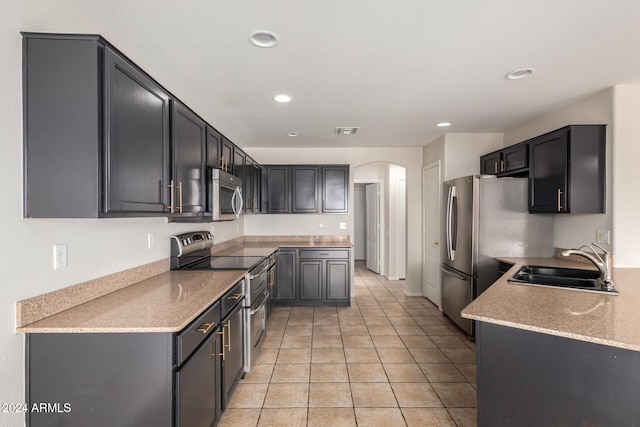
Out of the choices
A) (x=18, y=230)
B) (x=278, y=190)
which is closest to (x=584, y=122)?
(x=278, y=190)

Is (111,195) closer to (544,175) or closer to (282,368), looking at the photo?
(282,368)

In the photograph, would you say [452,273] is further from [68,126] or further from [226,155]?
[68,126]

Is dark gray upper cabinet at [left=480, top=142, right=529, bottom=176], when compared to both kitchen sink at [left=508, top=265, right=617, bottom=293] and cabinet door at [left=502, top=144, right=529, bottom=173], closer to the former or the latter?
cabinet door at [left=502, top=144, right=529, bottom=173]

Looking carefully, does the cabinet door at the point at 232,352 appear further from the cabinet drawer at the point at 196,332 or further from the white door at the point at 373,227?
the white door at the point at 373,227

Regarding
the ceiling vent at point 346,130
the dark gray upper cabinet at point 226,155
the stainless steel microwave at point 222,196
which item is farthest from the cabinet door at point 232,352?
the ceiling vent at point 346,130

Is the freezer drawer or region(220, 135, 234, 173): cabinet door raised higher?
region(220, 135, 234, 173): cabinet door

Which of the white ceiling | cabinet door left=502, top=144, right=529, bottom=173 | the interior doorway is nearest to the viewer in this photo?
the white ceiling

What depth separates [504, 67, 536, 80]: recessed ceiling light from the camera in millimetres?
2342

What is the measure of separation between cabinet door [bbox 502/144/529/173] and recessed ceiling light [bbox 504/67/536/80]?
42.7 inches

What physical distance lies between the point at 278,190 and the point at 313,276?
1.46 m

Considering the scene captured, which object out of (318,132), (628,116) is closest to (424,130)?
(318,132)

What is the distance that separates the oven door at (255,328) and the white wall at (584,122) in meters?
3.18

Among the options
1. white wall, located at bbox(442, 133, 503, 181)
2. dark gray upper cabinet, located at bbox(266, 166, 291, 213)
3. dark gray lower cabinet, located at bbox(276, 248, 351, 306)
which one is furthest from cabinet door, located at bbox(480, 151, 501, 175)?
dark gray upper cabinet, located at bbox(266, 166, 291, 213)

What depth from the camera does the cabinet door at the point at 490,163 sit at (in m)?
3.78
